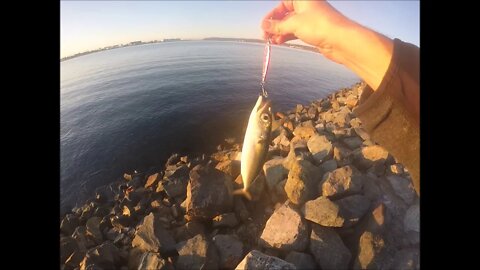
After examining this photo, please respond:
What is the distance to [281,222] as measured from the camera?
16.1 ft

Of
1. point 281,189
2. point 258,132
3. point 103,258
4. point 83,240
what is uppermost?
point 258,132

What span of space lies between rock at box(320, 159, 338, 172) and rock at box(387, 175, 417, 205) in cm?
100

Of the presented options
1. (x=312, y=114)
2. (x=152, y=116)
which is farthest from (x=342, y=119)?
(x=152, y=116)

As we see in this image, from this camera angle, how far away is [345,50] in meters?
3.17

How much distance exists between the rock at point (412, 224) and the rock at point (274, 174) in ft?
7.36

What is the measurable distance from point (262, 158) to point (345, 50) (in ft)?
5.38

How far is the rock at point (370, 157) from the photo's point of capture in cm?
612

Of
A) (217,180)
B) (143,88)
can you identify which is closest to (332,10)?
(217,180)

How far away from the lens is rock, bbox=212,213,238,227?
18.4 feet

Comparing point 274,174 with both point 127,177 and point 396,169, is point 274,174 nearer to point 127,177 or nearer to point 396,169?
point 396,169

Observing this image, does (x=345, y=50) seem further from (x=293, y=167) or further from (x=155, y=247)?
(x=155, y=247)

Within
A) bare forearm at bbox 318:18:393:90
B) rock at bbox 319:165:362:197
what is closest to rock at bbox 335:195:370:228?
rock at bbox 319:165:362:197

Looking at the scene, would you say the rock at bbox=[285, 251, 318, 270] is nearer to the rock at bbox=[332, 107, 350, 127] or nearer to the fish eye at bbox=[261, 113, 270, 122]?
the fish eye at bbox=[261, 113, 270, 122]

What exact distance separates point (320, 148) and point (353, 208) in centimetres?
214
